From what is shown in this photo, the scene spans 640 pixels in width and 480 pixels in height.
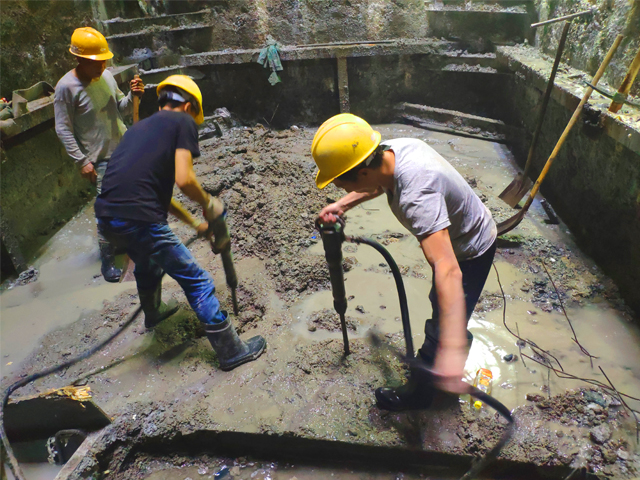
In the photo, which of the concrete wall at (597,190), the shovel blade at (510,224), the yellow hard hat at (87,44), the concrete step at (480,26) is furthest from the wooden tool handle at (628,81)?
the yellow hard hat at (87,44)

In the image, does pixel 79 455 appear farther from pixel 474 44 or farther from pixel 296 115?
pixel 474 44

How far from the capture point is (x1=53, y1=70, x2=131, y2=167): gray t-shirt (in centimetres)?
341

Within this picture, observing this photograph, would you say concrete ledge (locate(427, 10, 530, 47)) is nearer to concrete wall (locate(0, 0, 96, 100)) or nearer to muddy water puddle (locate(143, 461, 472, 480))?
concrete wall (locate(0, 0, 96, 100))

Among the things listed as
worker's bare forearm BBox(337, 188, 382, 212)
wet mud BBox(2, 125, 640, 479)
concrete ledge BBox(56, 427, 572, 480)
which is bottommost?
concrete ledge BBox(56, 427, 572, 480)

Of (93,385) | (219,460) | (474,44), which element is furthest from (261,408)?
(474,44)

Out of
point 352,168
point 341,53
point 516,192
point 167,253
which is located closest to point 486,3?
point 341,53

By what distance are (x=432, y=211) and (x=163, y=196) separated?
1.73 m

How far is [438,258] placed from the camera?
1559 millimetres

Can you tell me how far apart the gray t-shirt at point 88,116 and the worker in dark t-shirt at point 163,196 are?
4.48 ft

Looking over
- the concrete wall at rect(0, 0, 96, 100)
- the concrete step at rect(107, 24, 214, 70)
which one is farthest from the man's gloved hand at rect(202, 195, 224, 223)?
the concrete step at rect(107, 24, 214, 70)

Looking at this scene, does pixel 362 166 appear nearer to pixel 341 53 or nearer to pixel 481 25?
pixel 341 53

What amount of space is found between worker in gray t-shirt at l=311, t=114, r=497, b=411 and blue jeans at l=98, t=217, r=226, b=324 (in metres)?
0.97

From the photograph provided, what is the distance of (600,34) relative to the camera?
13.3 ft

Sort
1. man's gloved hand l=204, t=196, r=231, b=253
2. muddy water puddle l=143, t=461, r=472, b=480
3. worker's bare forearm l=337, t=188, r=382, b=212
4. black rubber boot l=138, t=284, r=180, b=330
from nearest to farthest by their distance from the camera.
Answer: muddy water puddle l=143, t=461, r=472, b=480 → worker's bare forearm l=337, t=188, r=382, b=212 → man's gloved hand l=204, t=196, r=231, b=253 → black rubber boot l=138, t=284, r=180, b=330
